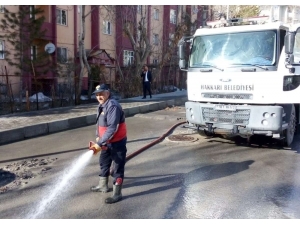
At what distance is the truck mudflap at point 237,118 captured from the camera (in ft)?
22.1

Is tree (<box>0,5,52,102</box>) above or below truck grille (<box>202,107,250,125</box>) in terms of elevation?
above

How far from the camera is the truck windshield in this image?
A: 695 centimetres

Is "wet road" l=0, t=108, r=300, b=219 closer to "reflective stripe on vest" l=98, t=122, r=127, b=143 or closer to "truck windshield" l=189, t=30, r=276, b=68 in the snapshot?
"reflective stripe on vest" l=98, t=122, r=127, b=143

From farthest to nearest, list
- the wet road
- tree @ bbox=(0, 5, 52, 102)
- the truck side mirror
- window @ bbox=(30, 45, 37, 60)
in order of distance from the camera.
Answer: window @ bbox=(30, 45, 37, 60)
tree @ bbox=(0, 5, 52, 102)
the truck side mirror
the wet road

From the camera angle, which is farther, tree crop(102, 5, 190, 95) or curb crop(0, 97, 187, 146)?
tree crop(102, 5, 190, 95)

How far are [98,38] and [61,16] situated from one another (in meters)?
3.86

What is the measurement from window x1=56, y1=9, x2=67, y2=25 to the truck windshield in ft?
60.9

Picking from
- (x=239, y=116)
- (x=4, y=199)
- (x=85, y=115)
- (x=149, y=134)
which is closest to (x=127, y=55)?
(x=85, y=115)

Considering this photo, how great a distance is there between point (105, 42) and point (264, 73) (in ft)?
75.5

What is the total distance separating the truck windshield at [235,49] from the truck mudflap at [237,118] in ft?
3.00

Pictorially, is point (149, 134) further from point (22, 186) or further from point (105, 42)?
point (105, 42)

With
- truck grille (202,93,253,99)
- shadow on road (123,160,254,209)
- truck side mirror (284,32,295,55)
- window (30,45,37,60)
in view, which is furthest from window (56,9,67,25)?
shadow on road (123,160,254,209)

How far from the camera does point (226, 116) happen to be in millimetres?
7211

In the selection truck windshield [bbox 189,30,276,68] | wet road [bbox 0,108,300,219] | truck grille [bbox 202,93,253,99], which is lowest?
wet road [bbox 0,108,300,219]
